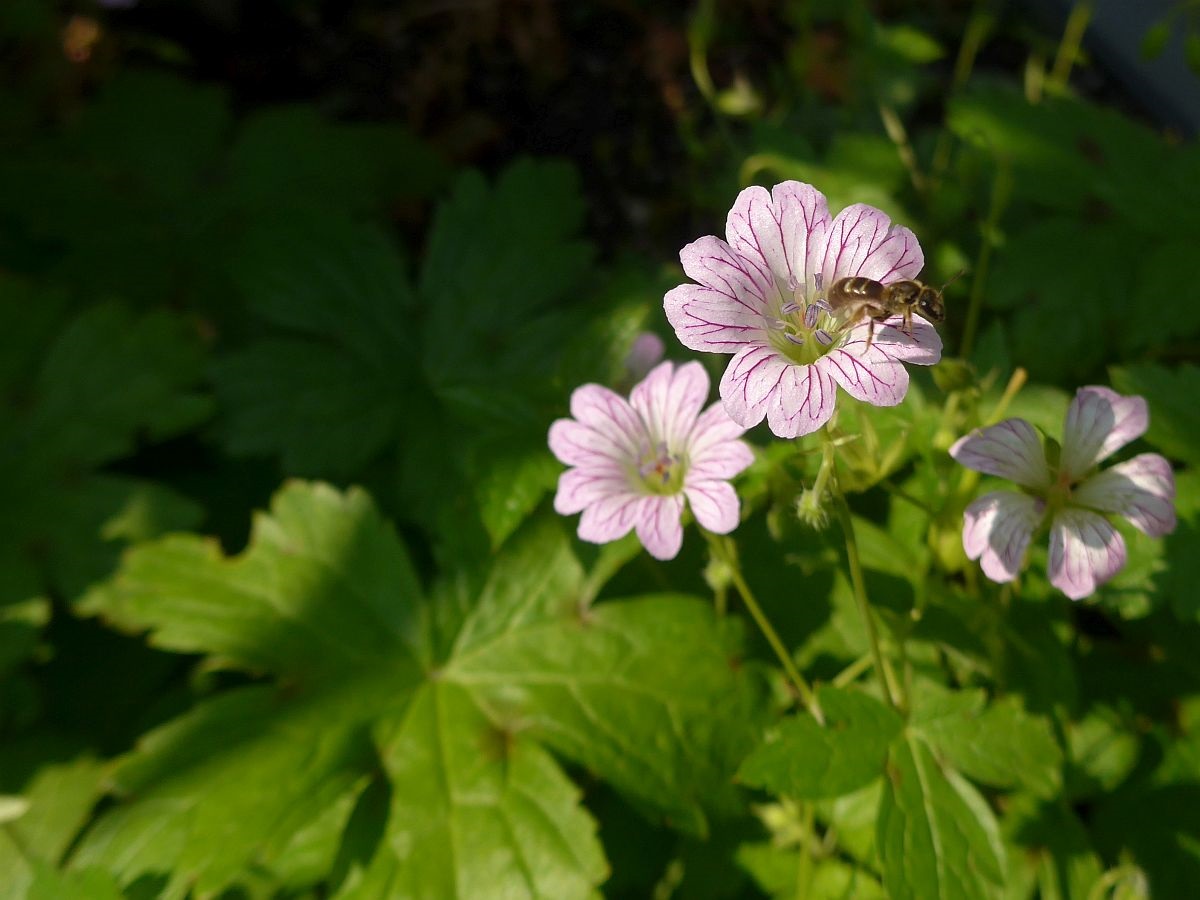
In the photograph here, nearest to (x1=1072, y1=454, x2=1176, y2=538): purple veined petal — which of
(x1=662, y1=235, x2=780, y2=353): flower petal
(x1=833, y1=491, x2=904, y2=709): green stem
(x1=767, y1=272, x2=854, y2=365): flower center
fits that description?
(x1=833, y1=491, x2=904, y2=709): green stem

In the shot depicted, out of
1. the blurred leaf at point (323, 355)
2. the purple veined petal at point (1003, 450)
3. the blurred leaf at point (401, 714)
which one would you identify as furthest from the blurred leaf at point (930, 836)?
the blurred leaf at point (323, 355)

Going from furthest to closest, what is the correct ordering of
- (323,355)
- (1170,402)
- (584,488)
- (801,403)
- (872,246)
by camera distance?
(323,355), (1170,402), (584,488), (872,246), (801,403)

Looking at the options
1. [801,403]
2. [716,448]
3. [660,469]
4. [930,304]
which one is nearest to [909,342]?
[930,304]

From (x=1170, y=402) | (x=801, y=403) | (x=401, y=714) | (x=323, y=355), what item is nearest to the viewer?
(x=801, y=403)

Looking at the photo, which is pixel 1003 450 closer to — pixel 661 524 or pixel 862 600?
pixel 862 600

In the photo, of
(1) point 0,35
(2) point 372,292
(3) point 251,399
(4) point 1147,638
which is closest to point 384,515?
(3) point 251,399

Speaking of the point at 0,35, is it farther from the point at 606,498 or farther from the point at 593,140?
the point at 606,498
